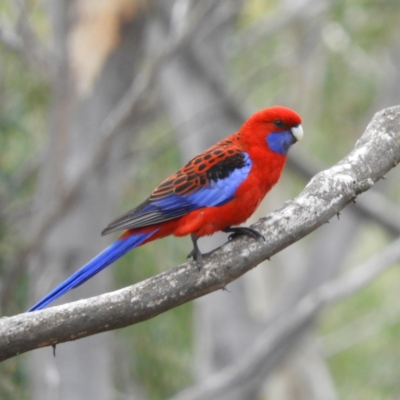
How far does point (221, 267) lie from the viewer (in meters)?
3.40

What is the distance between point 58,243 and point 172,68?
3.97 metres

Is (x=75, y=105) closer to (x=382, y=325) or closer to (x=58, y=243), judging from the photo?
(x=58, y=243)

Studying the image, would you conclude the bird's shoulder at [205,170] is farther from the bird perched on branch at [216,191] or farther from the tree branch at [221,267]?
the tree branch at [221,267]

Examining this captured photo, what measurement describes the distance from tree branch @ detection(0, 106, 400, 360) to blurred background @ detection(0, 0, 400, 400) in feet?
10.5

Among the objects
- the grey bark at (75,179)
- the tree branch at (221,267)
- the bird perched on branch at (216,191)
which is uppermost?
the grey bark at (75,179)

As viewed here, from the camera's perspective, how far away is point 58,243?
7.19m

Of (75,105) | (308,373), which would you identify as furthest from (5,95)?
(308,373)

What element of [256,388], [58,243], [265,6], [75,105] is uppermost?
[265,6]

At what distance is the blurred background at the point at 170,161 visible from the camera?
7.27 meters

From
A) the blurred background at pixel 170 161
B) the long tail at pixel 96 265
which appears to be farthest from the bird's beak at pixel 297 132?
the blurred background at pixel 170 161

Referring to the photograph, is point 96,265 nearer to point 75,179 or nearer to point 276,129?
point 276,129

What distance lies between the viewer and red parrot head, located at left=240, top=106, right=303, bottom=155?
459 centimetres

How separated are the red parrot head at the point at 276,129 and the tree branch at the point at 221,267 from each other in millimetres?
834

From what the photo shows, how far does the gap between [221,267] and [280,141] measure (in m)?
1.42
